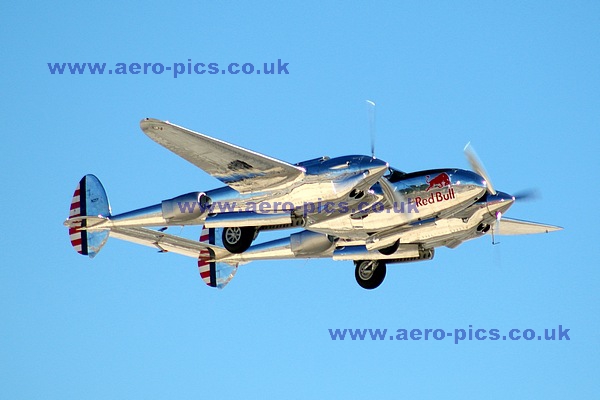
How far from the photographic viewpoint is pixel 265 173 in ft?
144

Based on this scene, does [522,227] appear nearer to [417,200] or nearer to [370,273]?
[370,273]

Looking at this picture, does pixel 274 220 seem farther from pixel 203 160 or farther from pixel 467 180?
pixel 467 180

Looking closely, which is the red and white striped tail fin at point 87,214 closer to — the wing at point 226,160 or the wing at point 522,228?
the wing at point 226,160

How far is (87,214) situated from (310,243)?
887 centimetres

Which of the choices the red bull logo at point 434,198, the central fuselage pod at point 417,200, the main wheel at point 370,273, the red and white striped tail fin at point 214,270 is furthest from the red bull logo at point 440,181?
the red and white striped tail fin at point 214,270

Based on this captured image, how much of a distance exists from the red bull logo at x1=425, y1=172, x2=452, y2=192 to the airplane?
3 cm

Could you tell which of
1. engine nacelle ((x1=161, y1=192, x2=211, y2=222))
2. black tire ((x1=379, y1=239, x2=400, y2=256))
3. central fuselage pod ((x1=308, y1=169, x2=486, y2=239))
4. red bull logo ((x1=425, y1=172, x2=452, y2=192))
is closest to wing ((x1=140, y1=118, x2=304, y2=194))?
engine nacelle ((x1=161, y1=192, x2=211, y2=222))

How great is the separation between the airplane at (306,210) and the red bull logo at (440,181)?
1.4 inches

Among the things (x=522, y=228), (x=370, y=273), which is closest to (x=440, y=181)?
(x=370, y=273)

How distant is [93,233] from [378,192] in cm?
1164

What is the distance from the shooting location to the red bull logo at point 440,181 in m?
45.5

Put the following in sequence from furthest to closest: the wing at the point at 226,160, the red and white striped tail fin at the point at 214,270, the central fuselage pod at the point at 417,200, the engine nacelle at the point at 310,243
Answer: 1. the red and white striped tail fin at the point at 214,270
2. the engine nacelle at the point at 310,243
3. the central fuselage pod at the point at 417,200
4. the wing at the point at 226,160

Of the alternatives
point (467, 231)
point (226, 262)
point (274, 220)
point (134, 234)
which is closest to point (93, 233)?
point (134, 234)

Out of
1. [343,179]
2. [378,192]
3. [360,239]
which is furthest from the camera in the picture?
[360,239]
